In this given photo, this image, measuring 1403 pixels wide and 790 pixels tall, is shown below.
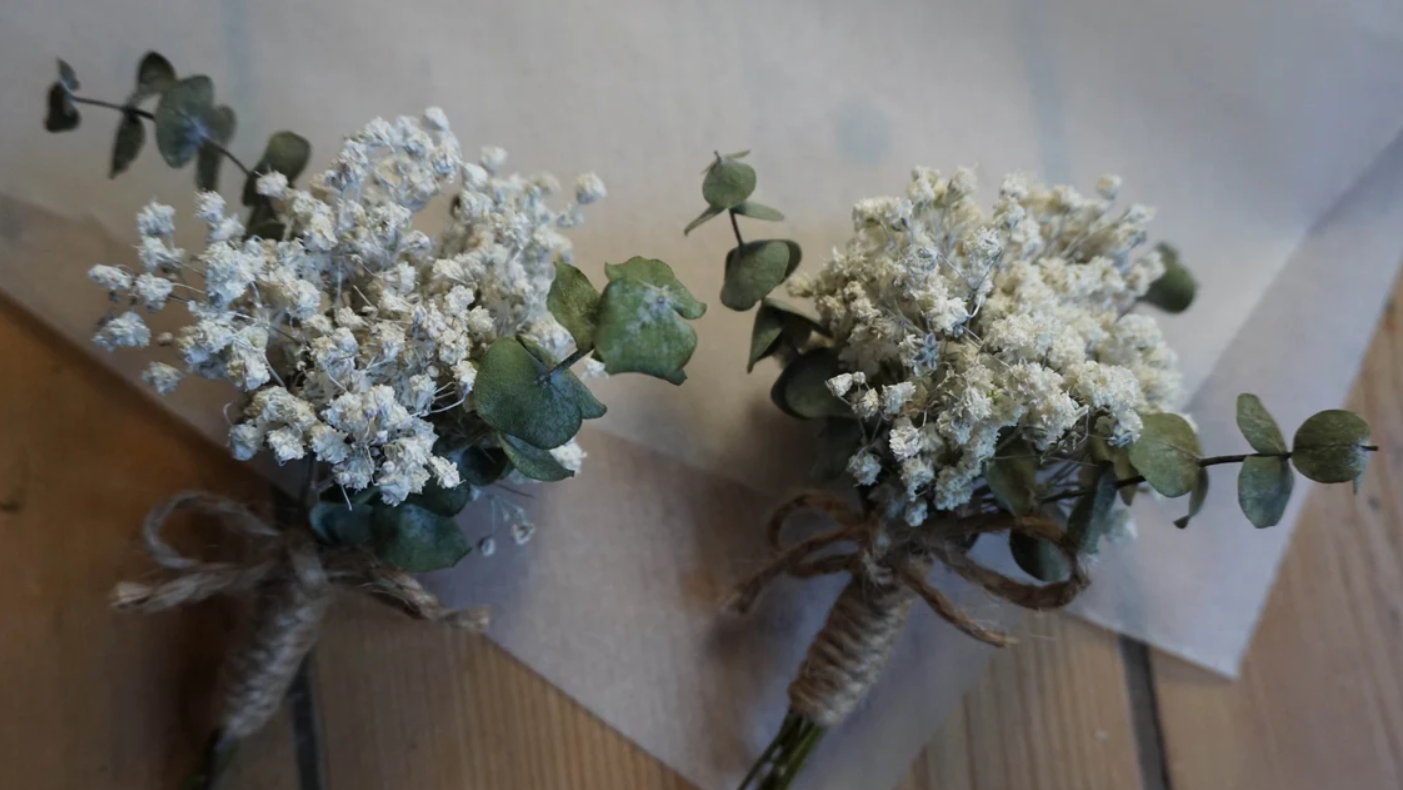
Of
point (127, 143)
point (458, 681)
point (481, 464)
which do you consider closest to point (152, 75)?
point (127, 143)

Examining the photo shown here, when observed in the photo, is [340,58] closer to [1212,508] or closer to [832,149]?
[832,149]

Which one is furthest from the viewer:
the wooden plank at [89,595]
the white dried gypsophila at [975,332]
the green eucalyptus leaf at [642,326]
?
the wooden plank at [89,595]

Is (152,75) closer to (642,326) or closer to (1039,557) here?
(642,326)

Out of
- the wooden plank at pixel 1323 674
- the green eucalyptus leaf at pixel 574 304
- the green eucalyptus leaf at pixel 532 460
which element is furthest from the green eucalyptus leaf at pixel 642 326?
the wooden plank at pixel 1323 674

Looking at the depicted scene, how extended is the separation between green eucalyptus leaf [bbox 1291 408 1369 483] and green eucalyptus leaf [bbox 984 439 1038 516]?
13cm

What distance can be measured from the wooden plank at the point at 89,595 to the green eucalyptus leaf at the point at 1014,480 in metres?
0.47

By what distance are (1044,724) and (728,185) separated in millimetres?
424

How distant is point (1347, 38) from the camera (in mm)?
710

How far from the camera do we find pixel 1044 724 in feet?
2.13

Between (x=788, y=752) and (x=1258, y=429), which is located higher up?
(x=1258, y=429)

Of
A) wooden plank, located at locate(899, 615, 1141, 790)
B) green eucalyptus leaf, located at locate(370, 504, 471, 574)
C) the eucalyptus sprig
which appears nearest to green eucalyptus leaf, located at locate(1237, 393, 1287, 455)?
wooden plank, located at locate(899, 615, 1141, 790)

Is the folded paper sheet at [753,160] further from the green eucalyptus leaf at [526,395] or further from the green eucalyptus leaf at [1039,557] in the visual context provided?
the green eucalyptus leaf at [526,395]

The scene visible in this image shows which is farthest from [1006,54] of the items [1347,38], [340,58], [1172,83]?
[340,58]

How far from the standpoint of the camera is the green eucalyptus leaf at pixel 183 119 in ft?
1.75
